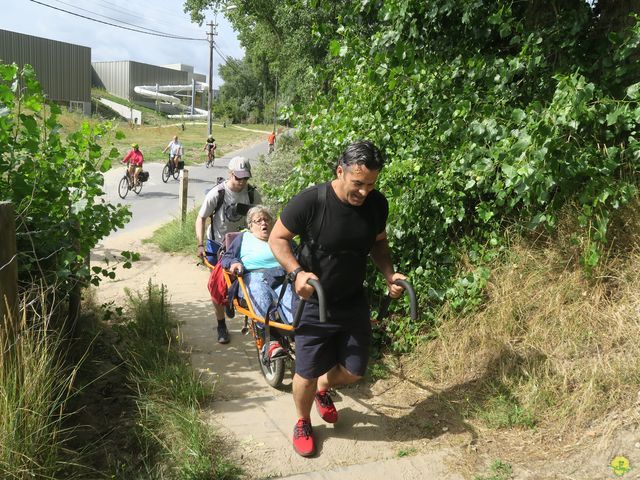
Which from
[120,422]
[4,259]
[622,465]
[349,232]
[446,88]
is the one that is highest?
[446,88]

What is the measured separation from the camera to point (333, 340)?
139 inches

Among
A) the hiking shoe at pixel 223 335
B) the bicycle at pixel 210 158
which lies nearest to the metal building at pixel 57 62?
the bicycle at pixel 210 158

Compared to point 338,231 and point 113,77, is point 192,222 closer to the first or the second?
point 338,231

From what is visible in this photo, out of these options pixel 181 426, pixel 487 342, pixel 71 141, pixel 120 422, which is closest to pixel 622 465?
pixel 487 342

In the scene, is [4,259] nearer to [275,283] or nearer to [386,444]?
[275,283]

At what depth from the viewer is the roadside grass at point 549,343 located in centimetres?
348

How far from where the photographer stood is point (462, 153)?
450 centimetres

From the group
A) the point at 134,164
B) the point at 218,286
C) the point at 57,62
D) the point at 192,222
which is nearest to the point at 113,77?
the point at 57,62

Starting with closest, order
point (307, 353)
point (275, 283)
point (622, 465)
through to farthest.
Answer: point (622, 465), point (307, 353), point (275, 283)

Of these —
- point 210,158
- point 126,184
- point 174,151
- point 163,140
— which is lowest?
point 126,184

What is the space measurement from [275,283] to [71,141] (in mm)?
1930

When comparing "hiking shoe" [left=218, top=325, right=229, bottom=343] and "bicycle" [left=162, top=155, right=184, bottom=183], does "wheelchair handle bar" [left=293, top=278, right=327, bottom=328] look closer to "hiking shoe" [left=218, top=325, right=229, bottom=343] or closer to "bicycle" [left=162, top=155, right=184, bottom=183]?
"hiking shoe" [left=218, top=325, right=229, bottom=343]

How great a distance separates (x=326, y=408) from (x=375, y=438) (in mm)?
377

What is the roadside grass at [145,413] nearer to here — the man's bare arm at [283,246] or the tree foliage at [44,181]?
the tree foliage at [44,181]
